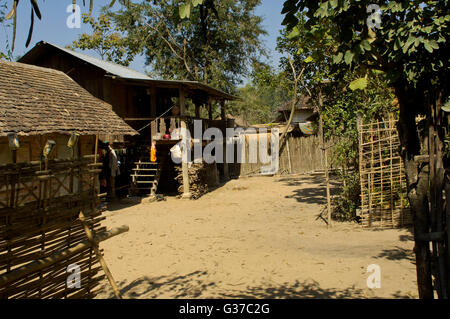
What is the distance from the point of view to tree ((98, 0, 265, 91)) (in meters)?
24.4

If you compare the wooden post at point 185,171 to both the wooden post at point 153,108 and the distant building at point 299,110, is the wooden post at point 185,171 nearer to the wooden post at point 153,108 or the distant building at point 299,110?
the wooden post at point 153,108

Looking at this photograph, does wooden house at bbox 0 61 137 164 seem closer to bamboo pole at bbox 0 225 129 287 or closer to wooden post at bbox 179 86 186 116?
wooden post at bbox 179 86 186 116

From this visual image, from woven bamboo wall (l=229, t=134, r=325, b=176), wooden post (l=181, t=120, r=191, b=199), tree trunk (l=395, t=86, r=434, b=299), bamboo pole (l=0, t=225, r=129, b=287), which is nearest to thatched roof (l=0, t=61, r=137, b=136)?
wooden post (l=181, t=120, r=191, b=199)

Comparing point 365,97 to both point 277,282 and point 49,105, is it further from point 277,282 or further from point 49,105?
point 49,105

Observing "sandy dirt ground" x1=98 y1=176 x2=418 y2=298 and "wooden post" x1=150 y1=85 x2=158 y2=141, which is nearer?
"sandy dirt ground" x1=98 y1=176 x2=418 y2=298

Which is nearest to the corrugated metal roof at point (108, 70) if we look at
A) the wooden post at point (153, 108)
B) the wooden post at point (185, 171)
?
the wooden post at point (153, 108)

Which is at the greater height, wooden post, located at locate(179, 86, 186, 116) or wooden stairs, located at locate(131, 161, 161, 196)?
wooden post, located at locate(179, 86, 186, 116)

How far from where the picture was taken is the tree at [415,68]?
2.66m

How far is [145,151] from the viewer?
15.5 meters

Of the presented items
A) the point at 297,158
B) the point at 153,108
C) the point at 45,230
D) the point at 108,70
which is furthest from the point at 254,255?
the point at 297,158

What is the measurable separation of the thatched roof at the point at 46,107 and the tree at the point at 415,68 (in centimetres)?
781

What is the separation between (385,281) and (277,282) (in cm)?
151

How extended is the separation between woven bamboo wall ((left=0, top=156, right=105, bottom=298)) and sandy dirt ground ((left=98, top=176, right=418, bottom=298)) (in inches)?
59.7

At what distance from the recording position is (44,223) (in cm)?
370
